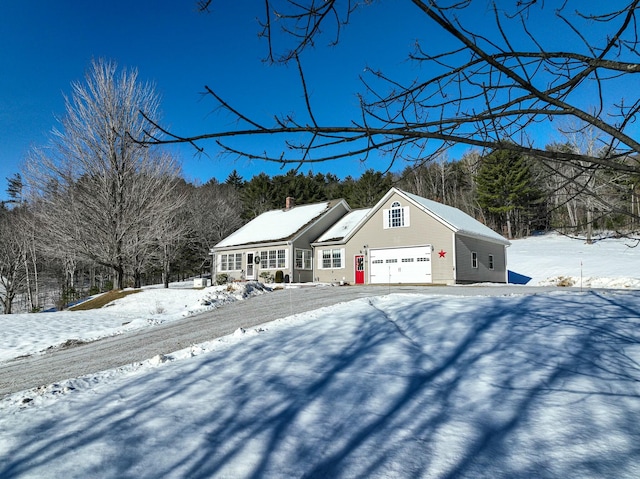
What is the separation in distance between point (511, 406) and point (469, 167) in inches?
87.4

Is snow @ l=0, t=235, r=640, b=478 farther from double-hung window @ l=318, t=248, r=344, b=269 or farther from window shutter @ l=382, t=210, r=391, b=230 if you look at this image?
double-hung window @ l=318, t=248, r=344, b=269

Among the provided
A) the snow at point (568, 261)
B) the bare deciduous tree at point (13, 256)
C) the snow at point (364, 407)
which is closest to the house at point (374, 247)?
the snow at point (568, 261)

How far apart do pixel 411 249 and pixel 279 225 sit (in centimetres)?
1105

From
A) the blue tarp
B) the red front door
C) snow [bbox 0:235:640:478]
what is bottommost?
the blue tarp

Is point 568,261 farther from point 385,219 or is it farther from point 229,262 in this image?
point 229,262

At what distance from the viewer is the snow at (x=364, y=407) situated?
2799 millimetres

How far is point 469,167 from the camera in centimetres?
266

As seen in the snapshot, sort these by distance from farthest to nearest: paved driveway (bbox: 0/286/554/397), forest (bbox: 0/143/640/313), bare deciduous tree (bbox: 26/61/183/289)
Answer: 1. bare deciduous tree (bbox: 26/61/183/289)
2. paved driveway (bbox: 0/286/554/397)
3. forest (bbox: 0/143/640/313)

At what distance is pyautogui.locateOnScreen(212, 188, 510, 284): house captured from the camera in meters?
23.4

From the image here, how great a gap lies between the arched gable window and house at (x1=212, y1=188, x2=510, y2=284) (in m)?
0.06

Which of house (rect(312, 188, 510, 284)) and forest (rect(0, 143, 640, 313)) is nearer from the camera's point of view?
forest (rect(0, 143, 640, 313))

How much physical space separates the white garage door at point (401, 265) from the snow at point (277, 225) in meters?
6.50

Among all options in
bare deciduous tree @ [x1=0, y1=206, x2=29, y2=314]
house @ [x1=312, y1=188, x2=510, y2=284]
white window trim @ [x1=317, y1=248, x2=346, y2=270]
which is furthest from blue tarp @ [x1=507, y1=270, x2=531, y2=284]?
bare deciduous tree @ [x1=0, y1=206, x2=29, y2=314]

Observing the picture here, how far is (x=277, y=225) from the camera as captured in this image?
103ft
